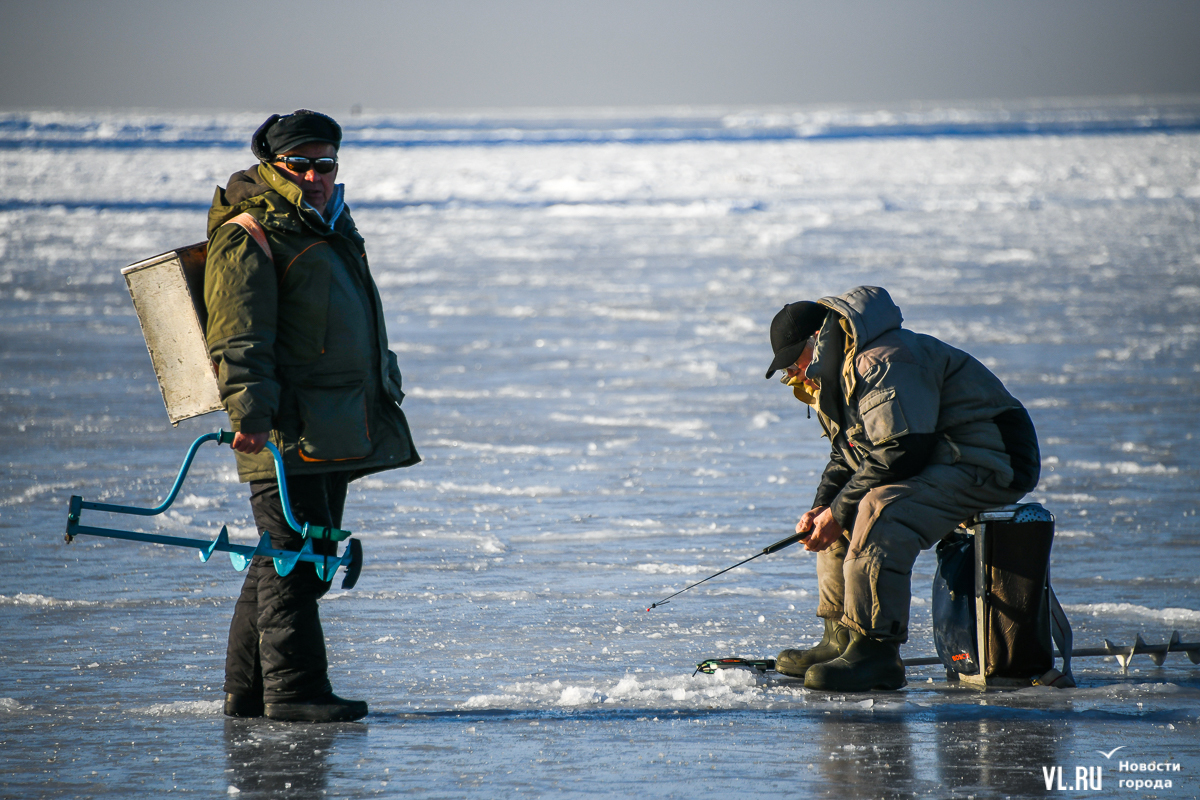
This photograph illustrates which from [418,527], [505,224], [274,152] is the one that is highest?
[505,224]

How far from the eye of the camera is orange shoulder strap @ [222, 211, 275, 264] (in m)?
3.58

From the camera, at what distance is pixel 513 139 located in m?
Answer: 91.1

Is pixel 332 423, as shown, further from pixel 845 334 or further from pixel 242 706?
pixel 845 334

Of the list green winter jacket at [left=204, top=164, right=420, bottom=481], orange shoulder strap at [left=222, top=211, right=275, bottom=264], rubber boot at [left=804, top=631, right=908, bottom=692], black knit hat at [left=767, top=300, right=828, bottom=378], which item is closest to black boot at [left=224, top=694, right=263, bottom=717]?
green winter jacket at [left=204, top=164, right=420, bottom=481]

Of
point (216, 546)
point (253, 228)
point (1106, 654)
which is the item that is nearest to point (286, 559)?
point (216, 546)

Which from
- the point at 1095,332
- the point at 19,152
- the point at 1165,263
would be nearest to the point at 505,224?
the point at 1165,263

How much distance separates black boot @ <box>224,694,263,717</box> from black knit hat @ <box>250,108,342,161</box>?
1531mm

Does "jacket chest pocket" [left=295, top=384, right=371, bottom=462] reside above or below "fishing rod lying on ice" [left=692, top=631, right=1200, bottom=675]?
above

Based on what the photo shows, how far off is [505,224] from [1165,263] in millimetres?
12946

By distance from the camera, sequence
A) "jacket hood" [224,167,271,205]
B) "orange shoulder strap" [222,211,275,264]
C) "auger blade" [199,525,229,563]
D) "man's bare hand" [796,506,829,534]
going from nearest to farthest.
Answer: "auger blade" [199,525,229,563]
"orange shoulder strap" [222,211,275,264]
"jacket hood" [224,167,271,205]
"man's bare hand" [796,506,829,534]

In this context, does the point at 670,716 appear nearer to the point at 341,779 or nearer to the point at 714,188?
the point at 341,779

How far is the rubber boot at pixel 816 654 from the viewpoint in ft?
13.8

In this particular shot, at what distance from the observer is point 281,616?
3.72m

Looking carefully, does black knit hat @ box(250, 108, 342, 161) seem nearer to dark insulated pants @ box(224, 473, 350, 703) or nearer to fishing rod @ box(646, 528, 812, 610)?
dark insulated pants @ box(224, 473, 350, 703)
